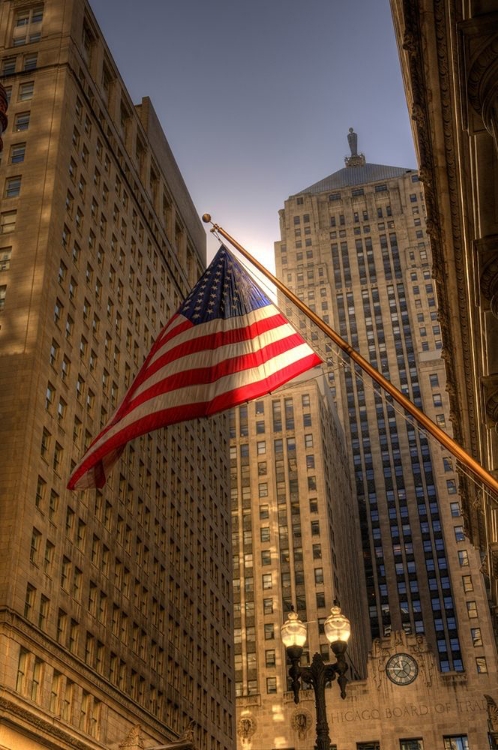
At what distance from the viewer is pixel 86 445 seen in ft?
186

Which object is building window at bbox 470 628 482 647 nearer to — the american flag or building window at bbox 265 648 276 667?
building window at bbox 265 648 276 667

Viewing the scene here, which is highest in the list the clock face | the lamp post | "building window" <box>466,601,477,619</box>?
"building window" <box>466,601,477,619</box>

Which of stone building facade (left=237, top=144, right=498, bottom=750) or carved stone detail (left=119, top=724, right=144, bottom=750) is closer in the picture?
carved stone detail (left=119, top=724, right=144, bottom=750)

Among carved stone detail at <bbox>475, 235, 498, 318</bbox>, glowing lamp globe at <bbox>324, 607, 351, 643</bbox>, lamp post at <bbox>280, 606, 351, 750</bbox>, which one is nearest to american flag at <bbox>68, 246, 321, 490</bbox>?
carved stone detail at <bbox>475, 235, 498, 318</bbox>

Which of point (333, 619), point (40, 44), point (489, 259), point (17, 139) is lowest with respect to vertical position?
point (333, 619)

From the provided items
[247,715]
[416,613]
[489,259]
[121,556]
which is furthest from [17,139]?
[416,613]

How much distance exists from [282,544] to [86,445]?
73058 mm

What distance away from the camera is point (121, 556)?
60.0 meters

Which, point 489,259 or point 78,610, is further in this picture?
point 78,610

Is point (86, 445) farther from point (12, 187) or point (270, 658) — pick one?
point (270, 658)

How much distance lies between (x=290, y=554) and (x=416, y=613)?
109ft

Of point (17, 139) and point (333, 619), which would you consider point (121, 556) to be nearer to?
point (17, 139)

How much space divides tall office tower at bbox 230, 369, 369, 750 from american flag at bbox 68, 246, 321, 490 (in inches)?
3625

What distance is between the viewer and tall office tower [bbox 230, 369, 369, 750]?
114 meters
